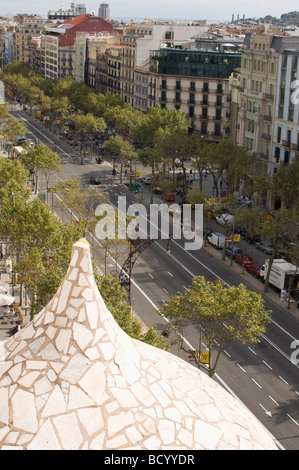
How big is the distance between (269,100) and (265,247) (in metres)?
26.0

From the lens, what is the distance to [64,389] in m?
15.0

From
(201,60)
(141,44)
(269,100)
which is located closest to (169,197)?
(269,100)

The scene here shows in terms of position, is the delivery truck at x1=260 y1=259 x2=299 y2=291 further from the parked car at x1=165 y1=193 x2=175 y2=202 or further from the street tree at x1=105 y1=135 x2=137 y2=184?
the street tree at x1=105 y1=135 x2=137 y2=184

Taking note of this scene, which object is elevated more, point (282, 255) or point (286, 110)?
point (286, 110)

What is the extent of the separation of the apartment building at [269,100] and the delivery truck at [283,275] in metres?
28.4

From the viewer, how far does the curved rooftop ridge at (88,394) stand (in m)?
14.6

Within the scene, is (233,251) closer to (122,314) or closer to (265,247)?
(265,247)

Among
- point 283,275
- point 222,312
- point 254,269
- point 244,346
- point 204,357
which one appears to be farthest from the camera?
point 254,269

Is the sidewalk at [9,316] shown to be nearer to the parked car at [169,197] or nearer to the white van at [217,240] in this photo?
Result: the white van at [217,240]

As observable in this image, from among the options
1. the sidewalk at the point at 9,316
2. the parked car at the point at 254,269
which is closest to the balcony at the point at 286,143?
the parked car at the point at 254,269

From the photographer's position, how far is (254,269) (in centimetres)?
6988

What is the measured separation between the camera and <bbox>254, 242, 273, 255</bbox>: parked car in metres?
77.0

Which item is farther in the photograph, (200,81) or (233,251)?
(200,81)
